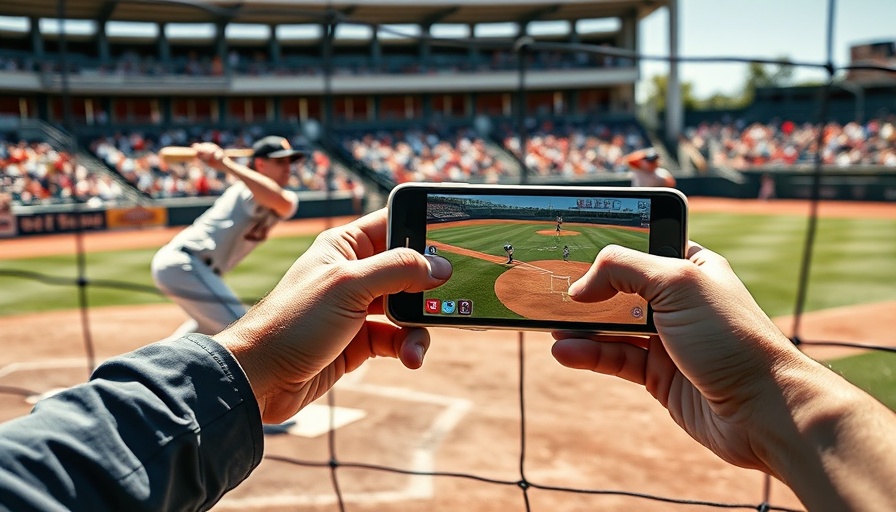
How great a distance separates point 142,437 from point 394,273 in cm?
52

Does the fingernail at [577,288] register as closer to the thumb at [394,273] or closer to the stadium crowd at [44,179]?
the thumb at [394,273]

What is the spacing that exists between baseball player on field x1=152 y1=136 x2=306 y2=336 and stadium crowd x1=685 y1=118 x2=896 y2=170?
24.2 m

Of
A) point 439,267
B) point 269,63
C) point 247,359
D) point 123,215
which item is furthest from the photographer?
point 269,63

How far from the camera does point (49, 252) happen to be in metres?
15.2

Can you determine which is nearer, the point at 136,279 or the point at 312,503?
the point at 312,503

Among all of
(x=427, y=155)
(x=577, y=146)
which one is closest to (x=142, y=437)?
(x=427, y=155)

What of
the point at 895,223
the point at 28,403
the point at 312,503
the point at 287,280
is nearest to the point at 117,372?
the point at 287,280

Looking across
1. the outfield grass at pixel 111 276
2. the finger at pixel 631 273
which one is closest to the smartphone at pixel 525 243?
the finger at pixel 631 273

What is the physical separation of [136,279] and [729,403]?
12364 millimetres

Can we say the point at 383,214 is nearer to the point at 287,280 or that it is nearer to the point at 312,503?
the point at 287,280

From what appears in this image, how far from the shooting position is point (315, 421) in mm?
5000

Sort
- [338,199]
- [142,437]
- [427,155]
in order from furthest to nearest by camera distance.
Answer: [427,155] < [338,199] < [142,437]

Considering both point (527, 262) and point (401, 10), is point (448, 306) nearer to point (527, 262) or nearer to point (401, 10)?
point (527, 262)

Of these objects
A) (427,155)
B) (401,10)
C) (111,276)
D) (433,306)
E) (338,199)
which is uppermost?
(401,10)
